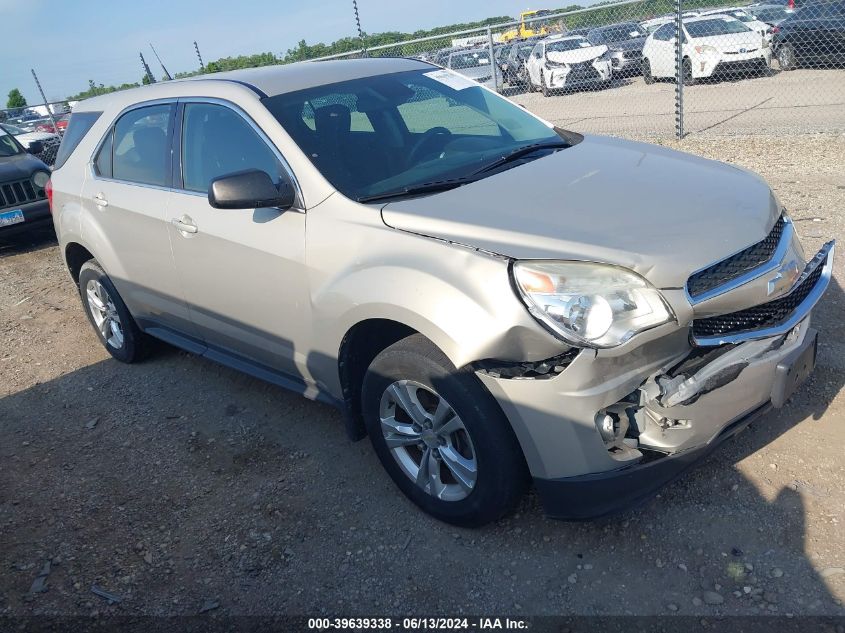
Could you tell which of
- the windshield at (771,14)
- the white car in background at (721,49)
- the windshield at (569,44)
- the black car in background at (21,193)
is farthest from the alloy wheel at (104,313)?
the windshield at (771,14)

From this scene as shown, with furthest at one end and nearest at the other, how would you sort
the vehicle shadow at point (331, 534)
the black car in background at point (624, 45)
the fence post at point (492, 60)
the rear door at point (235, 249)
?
the black car in background at point (624, 45)
the fence post at point (492, 60)
the rear door at point (235, 249)
the vehicle shadow at point (331, 534)

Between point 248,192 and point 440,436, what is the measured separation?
4.54 feet

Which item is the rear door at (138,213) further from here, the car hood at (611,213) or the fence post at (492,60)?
the fence post at (492,60)

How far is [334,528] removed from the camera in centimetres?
325

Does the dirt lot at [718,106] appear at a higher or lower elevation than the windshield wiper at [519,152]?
lower

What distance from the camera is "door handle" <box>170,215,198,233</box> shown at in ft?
12.7

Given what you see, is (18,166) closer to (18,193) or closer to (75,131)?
(18,193)

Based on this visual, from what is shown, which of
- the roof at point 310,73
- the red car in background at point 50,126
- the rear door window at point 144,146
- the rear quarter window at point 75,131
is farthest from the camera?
the red car in background at point 50,126

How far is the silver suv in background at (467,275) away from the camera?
2523mm

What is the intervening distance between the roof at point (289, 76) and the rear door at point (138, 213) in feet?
0.41

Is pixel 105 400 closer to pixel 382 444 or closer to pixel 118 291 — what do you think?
pixel 118 291

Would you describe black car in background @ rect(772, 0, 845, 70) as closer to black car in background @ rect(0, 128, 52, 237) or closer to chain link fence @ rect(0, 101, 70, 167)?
black car in background @ rect(0, 128, 52, 237)

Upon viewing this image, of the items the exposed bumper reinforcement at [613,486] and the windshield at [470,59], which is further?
the windshield at [470,59]

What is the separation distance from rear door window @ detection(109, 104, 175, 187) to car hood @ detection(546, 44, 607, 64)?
13.1m
